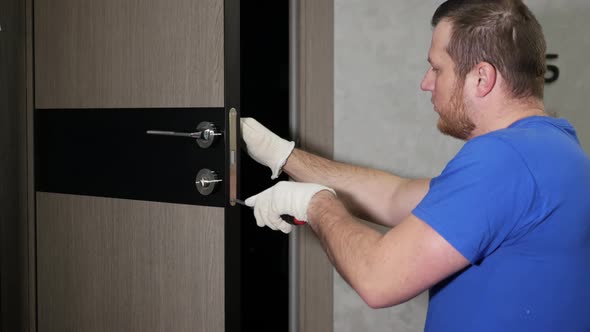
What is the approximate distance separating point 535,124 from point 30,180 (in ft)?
5.34

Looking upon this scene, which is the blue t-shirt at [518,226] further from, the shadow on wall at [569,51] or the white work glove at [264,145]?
the shadow on wall at [569,51]

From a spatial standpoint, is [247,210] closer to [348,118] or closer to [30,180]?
[348,118]

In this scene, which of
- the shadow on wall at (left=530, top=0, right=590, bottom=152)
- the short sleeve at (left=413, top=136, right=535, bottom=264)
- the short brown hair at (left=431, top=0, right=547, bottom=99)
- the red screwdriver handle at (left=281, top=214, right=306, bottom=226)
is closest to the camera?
the short sleeve at (left=413, top=136, right=535, bottom=264)

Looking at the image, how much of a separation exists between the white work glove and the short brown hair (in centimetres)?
59

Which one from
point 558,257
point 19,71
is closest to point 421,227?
point 558,257

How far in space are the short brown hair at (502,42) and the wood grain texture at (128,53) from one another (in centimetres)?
62

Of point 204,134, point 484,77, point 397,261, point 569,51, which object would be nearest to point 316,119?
point 204,134

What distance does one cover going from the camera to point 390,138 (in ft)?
6.39

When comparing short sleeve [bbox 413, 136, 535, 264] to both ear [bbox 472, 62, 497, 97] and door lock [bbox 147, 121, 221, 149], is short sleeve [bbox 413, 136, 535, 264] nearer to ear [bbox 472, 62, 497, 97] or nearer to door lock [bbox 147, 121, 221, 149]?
ear [bbox 472, 62, 497, 97]

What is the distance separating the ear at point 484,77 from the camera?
1.13m

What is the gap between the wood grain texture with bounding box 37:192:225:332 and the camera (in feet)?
5.34

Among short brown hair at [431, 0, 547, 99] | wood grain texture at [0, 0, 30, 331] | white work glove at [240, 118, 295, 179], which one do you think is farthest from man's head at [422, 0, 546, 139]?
wood grain texture at [0, 0, 30, 331]

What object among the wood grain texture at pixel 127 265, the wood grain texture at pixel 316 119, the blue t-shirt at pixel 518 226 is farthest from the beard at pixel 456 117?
the wood grain texture at pixel 316 119

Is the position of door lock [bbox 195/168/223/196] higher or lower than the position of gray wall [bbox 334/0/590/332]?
lower
